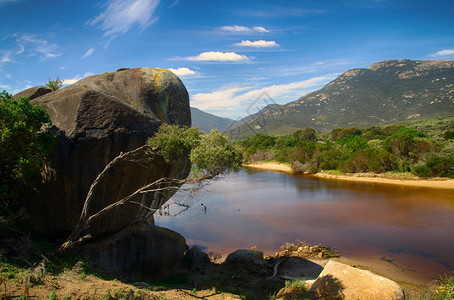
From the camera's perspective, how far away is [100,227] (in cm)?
1078

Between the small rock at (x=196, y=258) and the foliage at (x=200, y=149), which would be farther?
the small rock at (x=196, y=258)

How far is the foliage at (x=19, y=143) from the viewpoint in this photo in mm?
8758

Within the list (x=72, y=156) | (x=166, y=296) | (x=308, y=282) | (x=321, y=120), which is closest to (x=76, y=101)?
(x=72, y=156)

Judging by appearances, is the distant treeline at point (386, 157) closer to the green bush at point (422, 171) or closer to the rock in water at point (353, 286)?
the green bush at point (422, 171)

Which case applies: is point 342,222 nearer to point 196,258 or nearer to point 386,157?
point 196,258

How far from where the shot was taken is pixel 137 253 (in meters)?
11.5

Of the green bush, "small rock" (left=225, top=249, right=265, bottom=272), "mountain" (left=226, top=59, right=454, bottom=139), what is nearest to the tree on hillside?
"small rock" (left=225, top=249, right=265, bottom=272)

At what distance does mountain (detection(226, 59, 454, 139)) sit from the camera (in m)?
114

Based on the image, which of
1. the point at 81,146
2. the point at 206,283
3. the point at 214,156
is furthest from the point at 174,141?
the point at 206,283

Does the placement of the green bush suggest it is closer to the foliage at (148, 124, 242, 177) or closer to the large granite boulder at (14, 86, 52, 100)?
the foliage at (148, 124, 242, 177)

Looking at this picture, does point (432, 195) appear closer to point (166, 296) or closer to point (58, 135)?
point (166, 296)

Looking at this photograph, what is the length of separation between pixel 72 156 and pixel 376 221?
68.5ft

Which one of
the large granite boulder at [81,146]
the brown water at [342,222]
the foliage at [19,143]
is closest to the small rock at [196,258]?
the brown water at [342,222]

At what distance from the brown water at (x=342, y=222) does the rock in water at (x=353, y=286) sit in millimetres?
5099
